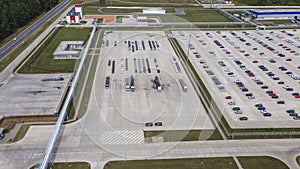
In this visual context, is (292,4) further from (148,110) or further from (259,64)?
(148,110)

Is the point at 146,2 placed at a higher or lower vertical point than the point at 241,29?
higher

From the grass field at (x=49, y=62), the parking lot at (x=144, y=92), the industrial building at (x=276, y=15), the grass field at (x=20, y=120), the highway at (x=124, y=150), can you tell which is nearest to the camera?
the highway at (x=124, y=150)

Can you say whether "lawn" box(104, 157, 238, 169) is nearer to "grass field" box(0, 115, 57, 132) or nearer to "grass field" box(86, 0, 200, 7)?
"grass field" box(0, 115, 57, 132)

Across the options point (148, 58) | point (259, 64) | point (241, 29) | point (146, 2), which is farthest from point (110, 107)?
point (146, 2)

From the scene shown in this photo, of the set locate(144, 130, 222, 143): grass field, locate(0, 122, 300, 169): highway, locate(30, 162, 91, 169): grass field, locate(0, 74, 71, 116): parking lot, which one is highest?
locate(0, 74, 71, 116): parking lot

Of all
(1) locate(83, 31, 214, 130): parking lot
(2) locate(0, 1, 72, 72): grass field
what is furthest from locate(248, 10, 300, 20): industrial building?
(2) locate(0, 1, 72, 72): grass field

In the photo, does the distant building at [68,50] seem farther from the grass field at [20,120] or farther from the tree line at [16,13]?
the grass field at [20,120]

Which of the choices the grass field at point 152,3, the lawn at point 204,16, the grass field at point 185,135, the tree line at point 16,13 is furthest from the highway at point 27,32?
the lawn at point 204,16
